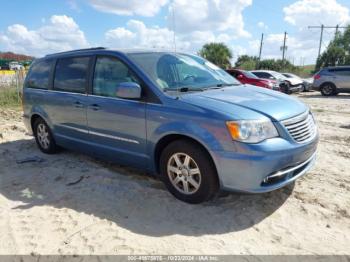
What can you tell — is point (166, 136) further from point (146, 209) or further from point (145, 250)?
point (145, 250)

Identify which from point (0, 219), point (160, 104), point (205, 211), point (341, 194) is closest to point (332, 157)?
point (341, 194)

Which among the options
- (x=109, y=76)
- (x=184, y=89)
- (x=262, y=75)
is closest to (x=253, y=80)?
(x=262, y=75)

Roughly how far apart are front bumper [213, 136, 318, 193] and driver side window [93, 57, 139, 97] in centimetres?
164

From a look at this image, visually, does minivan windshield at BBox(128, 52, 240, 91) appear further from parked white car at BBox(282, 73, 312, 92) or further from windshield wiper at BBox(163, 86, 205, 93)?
parked white car at BBox(282, 73, 312, 92)

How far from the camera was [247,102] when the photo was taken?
12.5 feet

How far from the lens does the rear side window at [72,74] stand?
16.6ft

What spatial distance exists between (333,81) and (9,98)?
50.6ft

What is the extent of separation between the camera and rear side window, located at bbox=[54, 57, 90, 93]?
507 centimetres

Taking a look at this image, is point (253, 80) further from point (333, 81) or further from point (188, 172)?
point (188, 172)

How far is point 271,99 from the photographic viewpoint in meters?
4.05

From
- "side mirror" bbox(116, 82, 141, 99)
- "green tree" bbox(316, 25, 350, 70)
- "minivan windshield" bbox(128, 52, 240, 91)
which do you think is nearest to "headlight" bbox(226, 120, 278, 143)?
"minivan windshield" bbox(128, 52, 240, 91)

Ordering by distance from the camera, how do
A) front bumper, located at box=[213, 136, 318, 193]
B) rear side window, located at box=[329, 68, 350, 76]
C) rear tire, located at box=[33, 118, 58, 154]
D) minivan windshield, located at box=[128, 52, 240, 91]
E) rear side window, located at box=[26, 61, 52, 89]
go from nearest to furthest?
front bumper, located at box=[213, 136, 318, 193], minivan windshield, located at box=[128, 52, 240, 91], rear side window, located at box=[26, 61, 52, 89], rear tire, located at box=[33, 118, 58, 154], rear side window, located at box=[329, 68, 350, 76]

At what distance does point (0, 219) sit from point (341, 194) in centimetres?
395

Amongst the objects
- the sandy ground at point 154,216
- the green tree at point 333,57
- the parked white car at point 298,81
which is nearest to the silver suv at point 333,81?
the parked white car at point 298,81
